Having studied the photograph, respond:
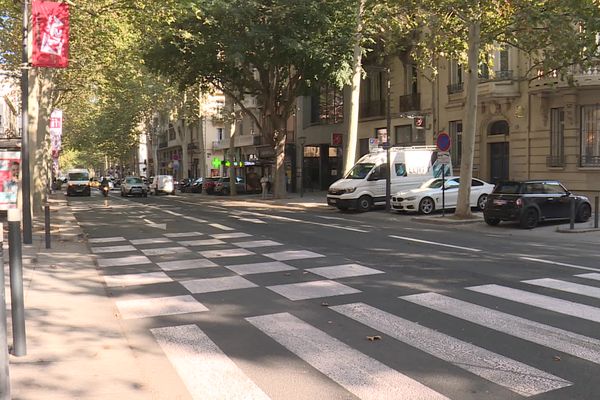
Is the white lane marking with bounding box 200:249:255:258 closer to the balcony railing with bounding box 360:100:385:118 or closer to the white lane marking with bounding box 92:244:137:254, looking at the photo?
the white lane marking with bounding box 92:244:137:254

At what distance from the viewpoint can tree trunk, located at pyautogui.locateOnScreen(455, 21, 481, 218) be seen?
17.5 meters

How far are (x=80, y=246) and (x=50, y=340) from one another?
7818 millimetres

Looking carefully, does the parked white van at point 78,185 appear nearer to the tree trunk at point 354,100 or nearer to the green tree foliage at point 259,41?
the green tree foliage at point 259,41

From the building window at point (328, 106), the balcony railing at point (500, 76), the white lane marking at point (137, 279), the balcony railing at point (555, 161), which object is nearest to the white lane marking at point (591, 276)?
the white lane marking at point (137, 279)

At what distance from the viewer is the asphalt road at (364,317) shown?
426cm

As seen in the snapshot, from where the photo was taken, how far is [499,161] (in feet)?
88.5

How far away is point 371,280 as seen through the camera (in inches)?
315

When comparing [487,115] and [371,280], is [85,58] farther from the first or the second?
[371,280]

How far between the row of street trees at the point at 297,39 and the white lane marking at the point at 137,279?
7.84 meters

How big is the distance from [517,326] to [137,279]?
219 inches

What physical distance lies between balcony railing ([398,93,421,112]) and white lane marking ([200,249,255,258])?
2193 centimetres

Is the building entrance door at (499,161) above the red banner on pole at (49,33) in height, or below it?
below

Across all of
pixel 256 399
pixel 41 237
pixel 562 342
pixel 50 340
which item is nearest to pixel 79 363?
pixel 50 340

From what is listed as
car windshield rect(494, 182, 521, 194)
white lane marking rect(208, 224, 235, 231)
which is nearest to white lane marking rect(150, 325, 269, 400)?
white lane marking rect(208, 224, 235, 231)
